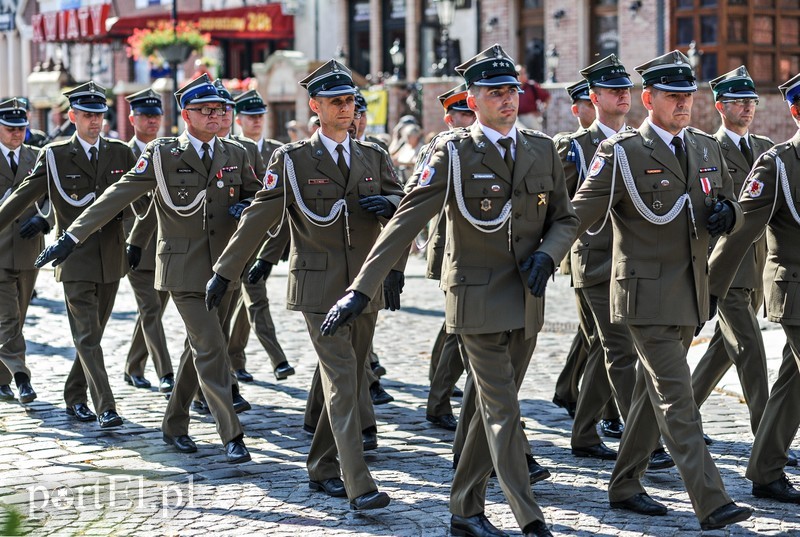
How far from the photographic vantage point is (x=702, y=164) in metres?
5.89

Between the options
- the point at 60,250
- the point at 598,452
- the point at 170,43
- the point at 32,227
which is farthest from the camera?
the point at 170,43

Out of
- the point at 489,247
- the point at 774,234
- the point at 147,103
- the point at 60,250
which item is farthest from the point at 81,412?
the point at 774,234

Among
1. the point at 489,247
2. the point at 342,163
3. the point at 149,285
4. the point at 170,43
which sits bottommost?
the point at 149,285

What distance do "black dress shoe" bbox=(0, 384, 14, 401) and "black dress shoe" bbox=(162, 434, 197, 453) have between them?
2.16 m

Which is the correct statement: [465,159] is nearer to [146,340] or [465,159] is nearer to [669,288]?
[669,288]

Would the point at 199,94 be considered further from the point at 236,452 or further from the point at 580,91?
the point at 580,91

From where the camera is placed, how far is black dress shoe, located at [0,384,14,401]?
928 cm

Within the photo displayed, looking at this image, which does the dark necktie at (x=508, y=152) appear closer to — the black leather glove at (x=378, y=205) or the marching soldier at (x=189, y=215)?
the black leather glove at (x=378, y=205)

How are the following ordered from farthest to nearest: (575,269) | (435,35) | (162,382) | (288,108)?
(435,35), (288,108), (162,382), (575,269)

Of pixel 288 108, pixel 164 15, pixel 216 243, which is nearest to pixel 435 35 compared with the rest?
pixel 288 108

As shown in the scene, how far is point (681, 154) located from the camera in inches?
231

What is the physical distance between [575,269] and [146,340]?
3640 millimetres

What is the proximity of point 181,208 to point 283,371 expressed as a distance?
9.12 ft

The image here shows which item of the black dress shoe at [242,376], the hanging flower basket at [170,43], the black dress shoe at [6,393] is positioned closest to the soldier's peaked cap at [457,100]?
the black dress shoe at [242,376]
